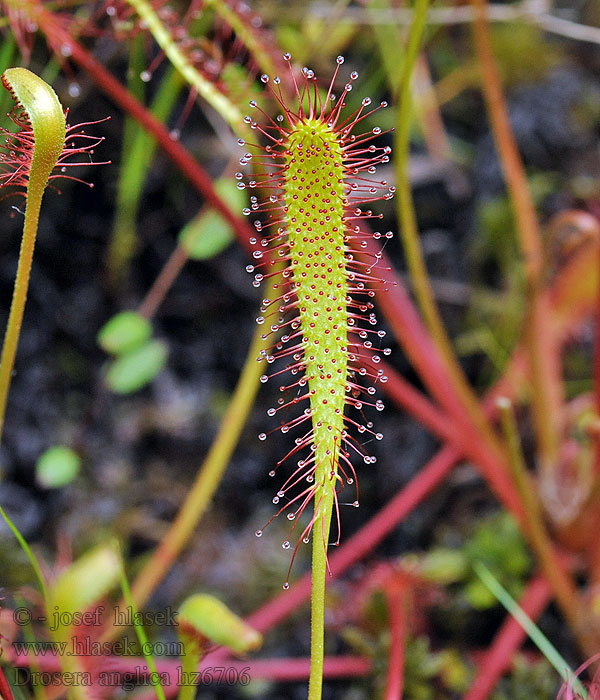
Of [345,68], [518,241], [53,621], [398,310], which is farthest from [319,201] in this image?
[345,68]

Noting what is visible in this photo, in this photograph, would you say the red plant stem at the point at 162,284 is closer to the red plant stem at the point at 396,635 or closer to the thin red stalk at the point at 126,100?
the thin red stalk at the point at 126,100

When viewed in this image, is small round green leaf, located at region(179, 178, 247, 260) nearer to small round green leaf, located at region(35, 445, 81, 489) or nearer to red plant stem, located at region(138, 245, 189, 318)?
red plant stem, located at region(138, 245, 189, 318)

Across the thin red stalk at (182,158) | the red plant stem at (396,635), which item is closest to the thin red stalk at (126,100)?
the thin red stalk at (182,158)

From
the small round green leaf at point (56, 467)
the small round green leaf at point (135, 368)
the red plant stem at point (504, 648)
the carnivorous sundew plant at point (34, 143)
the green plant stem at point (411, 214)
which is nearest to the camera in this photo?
the carnivorous sundew plant at point (34, 143)

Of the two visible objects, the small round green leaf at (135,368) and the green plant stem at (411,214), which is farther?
the small round green leaf at (135,368)

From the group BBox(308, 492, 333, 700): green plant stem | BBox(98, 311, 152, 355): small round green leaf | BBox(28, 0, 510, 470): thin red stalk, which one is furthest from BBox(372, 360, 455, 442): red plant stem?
BBox(308, 492, 333, 700): green plant stem

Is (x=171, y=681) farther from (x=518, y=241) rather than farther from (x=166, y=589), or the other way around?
(x=518, y=241)
